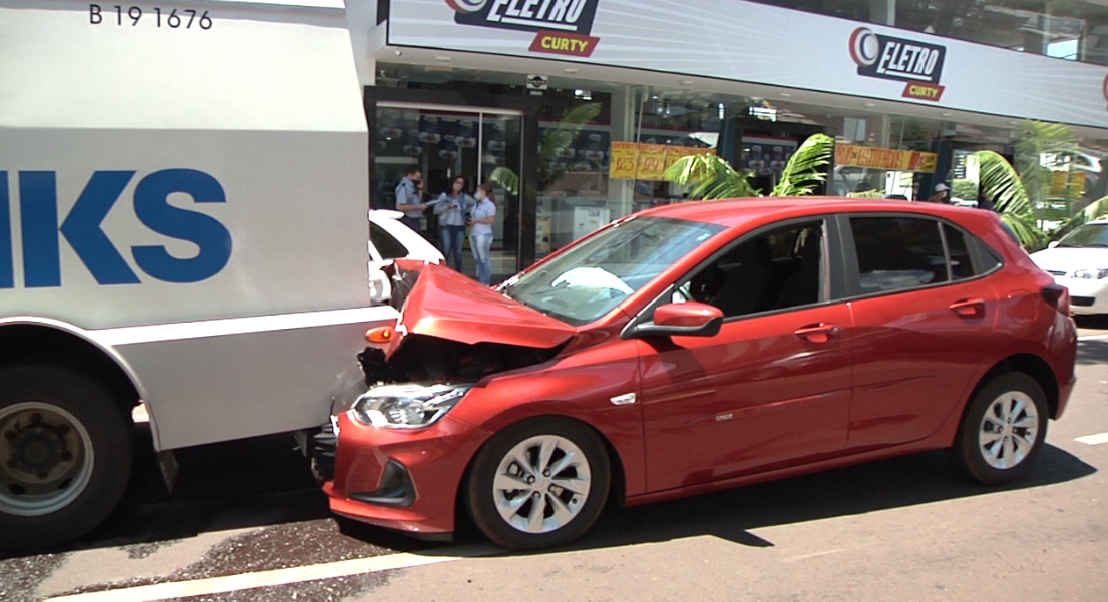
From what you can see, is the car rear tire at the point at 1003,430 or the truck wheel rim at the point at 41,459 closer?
the truck wheel rim at the point at 41,459

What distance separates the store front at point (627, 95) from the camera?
12359 millimetres

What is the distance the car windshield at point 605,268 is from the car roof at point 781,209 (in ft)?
0.36

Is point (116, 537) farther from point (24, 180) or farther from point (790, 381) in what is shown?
point (790, 381)

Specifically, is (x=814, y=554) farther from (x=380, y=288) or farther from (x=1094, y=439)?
(x=1094, y=439)

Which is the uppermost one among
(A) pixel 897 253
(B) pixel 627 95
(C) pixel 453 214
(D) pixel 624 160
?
(B) pixel 627 95

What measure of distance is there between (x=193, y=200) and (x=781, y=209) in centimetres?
303

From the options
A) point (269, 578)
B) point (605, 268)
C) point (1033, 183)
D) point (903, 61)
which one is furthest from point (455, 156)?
point (269, 578)

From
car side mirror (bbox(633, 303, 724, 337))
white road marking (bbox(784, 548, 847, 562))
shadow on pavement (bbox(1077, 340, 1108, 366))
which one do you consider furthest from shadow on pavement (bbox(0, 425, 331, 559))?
shadow on pavement (bbox(1077, 340, 1108, 366))

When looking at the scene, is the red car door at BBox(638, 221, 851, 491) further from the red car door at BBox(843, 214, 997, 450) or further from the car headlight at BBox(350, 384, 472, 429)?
the car headlight at BBox(350, 384, 472, 429)

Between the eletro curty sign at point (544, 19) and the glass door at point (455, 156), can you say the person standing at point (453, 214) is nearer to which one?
the glass door at point (455, 156)

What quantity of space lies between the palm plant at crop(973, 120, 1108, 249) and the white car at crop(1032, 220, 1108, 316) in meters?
0.31

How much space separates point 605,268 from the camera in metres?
4.81

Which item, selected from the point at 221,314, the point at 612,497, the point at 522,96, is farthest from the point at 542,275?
the point at 522,96

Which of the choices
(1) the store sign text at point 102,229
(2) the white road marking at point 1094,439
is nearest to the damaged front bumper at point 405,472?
(1) the store sign text at point 102,229
